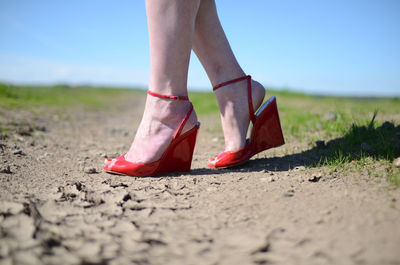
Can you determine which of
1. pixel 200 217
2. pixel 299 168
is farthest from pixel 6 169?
pixel 299 168

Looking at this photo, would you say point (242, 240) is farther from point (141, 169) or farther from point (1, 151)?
point (1, 151)

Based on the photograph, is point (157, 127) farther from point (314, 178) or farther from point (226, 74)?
point (314, 178)

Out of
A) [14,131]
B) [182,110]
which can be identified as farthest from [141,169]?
[14,131]

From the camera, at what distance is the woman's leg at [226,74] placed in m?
1.83

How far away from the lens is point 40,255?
2.81 feet

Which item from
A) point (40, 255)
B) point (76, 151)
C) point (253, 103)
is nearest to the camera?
point (40, 255)

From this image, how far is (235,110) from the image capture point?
6.07 feet

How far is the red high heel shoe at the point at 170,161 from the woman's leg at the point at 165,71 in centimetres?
2

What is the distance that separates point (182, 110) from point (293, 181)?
2.35ft

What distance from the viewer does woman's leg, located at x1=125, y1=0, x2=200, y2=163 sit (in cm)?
152

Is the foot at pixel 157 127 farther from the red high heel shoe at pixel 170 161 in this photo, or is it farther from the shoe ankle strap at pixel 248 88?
the shoe ankle strap at pixel 248 88

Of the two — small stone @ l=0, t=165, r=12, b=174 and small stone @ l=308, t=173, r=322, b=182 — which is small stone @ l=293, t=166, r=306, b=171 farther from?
small stone @ l=0, t=165, r=12, b=174

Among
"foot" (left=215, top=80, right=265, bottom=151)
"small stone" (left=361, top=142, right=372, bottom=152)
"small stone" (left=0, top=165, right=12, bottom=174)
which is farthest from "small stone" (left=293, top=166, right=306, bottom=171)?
"small stone" (left=0, top=165, right=12, bottom=174)

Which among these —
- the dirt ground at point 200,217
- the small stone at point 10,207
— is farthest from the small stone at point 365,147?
the small stone at point 10,207
